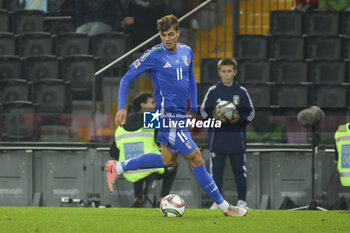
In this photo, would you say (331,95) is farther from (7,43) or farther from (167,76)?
(7,43)

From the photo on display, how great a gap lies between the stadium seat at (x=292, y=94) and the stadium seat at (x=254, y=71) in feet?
1.43

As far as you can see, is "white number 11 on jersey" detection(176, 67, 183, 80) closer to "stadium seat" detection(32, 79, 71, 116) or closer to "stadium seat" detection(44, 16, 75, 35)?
"stadium seat" detection(32, 79, 71, 116)

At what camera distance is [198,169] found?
8.43m

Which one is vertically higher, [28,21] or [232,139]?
[28,21]

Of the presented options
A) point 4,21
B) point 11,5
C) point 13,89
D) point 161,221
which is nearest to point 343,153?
point 161,221

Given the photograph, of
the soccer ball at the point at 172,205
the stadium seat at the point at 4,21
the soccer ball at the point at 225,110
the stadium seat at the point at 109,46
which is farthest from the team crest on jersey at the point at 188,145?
the stadium seat at the point at 4,21

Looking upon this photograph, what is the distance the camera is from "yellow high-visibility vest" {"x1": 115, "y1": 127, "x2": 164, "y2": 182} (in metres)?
11.0

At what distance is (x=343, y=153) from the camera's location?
35.6 ft

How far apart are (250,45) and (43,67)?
12.1ft

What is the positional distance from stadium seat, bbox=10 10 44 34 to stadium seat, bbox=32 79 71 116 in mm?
2741

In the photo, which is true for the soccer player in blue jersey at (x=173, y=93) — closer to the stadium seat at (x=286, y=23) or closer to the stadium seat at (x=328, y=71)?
the stadium seat at (x=328, y=71)

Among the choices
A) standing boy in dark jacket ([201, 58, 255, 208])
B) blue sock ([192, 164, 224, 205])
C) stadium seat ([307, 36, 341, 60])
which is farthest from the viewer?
stadium seat ([307, 36, 341, 60])

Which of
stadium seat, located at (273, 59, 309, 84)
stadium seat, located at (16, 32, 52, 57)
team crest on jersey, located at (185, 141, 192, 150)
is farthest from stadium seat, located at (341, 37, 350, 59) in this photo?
team crest on jersey, located at (185, 141, 192, 150)

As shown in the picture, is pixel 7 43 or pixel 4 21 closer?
pixel 7 43
